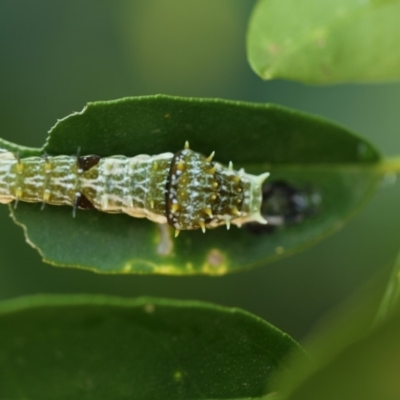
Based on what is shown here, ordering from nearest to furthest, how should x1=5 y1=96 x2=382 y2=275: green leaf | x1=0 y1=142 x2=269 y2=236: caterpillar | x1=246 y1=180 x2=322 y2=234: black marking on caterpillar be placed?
1. x1=5 y1=96 x2=382 y2=275: green leaf
2. x1=0 y1=142 x2=269 y2=236: caterpillar
3. x1=246 y1=180 x2=322 y2=234: black marking on caterpillar

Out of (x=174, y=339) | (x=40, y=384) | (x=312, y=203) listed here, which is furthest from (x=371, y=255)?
(x=40, y=384)

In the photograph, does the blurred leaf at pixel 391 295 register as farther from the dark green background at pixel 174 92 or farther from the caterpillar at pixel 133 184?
the dark green background at pixel 174 92

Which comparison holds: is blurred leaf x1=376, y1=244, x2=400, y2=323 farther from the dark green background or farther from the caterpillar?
the dark green background

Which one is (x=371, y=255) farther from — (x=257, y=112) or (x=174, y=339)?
(x=174, y=339)

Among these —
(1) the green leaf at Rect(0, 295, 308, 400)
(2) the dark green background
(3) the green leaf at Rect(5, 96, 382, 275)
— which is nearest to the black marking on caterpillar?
(3) the green leaf at Rect(5, 96, 382, 275)

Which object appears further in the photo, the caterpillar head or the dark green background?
the dark green background
